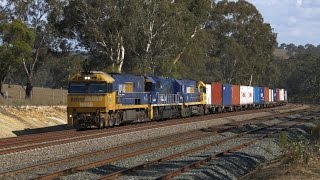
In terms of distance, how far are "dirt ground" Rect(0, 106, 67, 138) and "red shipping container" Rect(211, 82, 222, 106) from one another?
16.1m

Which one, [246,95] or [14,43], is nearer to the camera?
[14,43]

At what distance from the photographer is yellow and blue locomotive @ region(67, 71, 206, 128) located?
26.9 meters

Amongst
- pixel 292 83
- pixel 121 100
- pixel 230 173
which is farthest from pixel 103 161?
pixel 292 83

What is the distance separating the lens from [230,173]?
48.3ft

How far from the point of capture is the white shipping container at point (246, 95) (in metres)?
57.5

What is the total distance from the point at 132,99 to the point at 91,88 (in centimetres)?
404

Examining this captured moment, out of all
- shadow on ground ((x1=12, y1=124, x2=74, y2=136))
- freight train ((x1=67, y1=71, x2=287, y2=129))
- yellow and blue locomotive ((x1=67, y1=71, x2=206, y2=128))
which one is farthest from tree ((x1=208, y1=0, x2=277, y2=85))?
shadow on ground ((x1=12, y1=124, x2=74, y2=136))

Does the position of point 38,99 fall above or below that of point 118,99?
above

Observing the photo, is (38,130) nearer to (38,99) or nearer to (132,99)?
(132,99)

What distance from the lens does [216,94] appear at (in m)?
49.8

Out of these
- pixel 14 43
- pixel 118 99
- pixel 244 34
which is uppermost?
pixel 244 34

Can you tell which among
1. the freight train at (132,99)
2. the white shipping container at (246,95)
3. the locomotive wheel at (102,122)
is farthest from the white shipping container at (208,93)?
the locomotive wheel at (102,122)

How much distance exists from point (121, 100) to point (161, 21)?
26146 mm

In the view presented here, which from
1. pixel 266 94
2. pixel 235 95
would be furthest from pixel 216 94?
pixel 266 94
